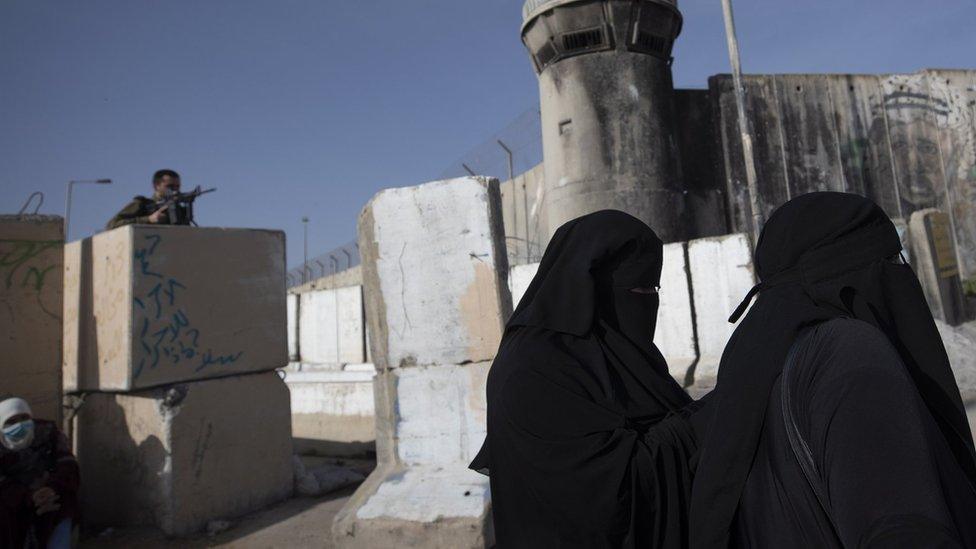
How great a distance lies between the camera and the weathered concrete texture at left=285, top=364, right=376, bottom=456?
6801mm

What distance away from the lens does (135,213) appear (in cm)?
473

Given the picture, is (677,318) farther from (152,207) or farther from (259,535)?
(152,207)

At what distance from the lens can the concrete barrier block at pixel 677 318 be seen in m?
7.72

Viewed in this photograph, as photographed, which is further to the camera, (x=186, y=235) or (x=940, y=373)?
(x=186, y=235)

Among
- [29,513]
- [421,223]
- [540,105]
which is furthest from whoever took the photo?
[540,105]

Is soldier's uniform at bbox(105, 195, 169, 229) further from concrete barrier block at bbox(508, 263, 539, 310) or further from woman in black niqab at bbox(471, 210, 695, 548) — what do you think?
concrete barrier block at bbox(508, 263, 539, 310)

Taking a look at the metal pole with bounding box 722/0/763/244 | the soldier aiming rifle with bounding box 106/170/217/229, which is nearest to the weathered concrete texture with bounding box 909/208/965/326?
the metal pole with bounding box 722/0/763/244

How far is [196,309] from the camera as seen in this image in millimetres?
4238

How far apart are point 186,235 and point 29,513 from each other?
183 centimetres

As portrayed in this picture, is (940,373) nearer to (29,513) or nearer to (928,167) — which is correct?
(29,513)

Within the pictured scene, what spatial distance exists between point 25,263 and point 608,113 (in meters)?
9.27

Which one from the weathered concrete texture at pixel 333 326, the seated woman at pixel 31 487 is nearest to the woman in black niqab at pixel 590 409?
the seated woman at pixel 31 487

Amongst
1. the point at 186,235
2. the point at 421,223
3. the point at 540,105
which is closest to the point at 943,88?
the point at 540,105

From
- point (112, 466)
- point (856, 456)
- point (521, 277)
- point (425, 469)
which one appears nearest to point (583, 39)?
point (521, 277)
